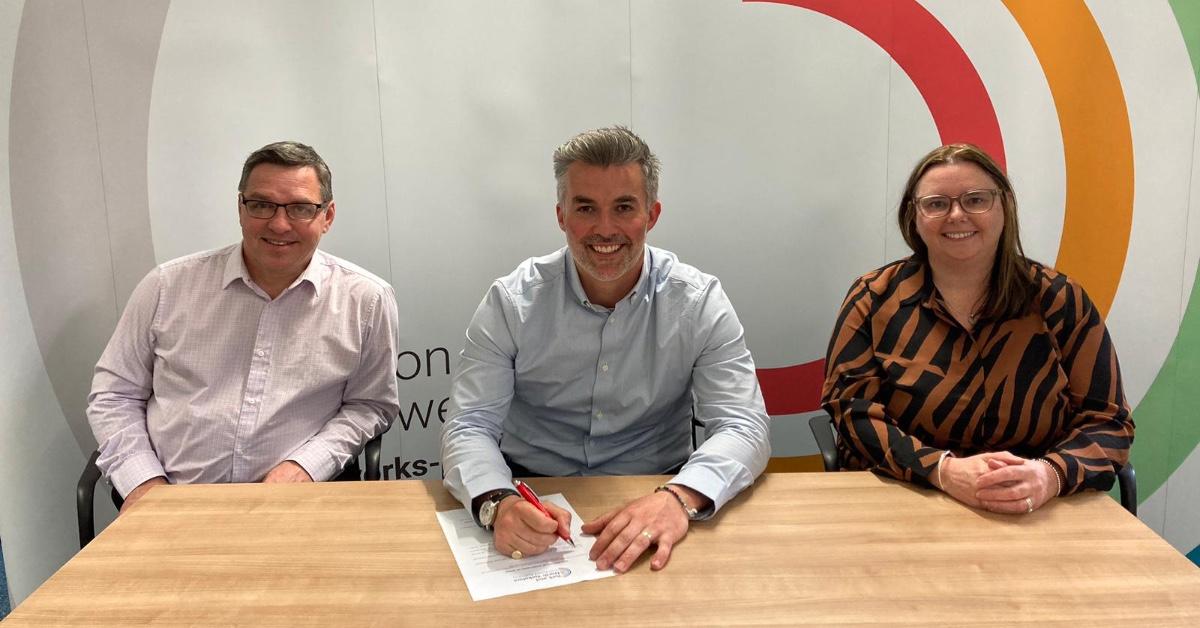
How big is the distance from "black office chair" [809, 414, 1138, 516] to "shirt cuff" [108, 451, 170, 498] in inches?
73.7

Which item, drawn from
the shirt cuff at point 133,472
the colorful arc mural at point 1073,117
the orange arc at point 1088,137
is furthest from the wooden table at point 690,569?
the orange arc at point 1088,137

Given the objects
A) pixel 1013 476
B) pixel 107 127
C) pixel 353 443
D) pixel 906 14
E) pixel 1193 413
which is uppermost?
pixel 906 14

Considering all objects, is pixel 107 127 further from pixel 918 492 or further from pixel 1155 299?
pixel 1155 299

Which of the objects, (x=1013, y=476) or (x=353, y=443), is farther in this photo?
(x=353, y=443)

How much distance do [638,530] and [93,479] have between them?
1580 millimetres

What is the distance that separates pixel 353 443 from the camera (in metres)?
2.28

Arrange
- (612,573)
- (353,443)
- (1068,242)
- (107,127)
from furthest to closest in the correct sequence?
(1068,242) < (107,127) < (353,443) < (612,573)

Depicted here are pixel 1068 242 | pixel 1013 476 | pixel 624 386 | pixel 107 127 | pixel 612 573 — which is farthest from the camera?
pixel 1068 242

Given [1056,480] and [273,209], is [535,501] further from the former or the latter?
[273,209]

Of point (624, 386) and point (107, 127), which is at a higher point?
point (107, 127)

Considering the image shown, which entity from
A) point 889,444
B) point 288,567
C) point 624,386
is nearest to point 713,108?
point 624,386

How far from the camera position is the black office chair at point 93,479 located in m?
2.01

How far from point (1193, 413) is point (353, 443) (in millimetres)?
3117

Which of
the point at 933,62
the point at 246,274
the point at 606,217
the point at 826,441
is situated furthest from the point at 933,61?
the point at 246,274
